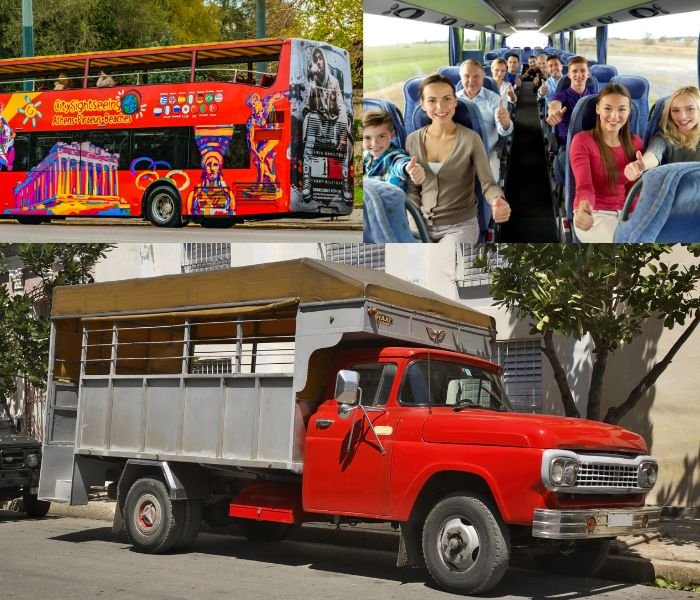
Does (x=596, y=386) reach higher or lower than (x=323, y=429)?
higher

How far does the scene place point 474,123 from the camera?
17.5 meters

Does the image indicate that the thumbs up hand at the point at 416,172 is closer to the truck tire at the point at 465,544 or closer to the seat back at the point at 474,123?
the seat back at the point at 474,123

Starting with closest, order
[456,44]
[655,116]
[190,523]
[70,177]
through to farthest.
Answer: [190,523] → [655,116] → [456,44] → [70,177]

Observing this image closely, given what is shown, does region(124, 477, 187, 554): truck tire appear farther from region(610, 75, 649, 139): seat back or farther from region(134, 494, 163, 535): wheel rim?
region(610, 75, 649, 139): seat back

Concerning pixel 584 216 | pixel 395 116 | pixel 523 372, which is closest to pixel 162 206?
pixel 395 116

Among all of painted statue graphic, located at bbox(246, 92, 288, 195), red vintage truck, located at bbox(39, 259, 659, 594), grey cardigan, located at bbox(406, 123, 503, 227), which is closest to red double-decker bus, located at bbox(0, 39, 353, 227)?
painted statue graphic, located at bbox(246, 92, 288, 195)

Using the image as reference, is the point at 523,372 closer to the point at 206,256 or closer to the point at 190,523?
the point at 190,523

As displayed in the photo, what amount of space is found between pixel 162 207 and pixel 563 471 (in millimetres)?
12114

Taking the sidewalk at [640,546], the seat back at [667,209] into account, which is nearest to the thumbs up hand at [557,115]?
the seat back at [667,209]

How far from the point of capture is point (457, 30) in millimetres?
17328

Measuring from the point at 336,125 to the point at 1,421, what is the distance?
23.7 feet

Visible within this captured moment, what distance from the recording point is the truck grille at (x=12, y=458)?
15.1 meters

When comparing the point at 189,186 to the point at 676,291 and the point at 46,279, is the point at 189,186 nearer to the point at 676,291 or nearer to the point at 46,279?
the point at 46,279

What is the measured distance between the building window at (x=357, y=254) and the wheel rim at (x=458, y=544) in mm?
10544
